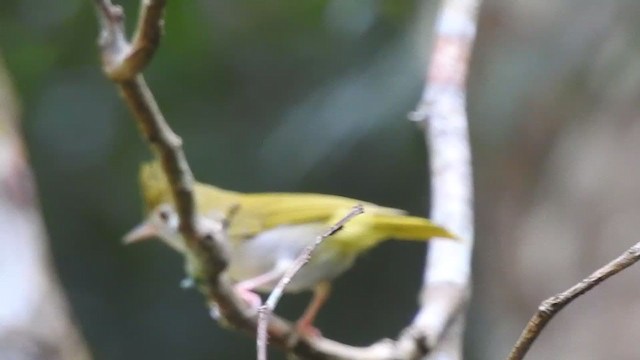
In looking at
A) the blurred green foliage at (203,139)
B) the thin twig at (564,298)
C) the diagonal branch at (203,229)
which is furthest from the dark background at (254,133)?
the thin twig at (564,298)

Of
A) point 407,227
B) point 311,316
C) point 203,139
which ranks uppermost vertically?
point 407,227

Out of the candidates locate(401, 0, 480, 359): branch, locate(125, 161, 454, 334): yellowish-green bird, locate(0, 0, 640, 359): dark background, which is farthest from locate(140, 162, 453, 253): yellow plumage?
locate(0, 0, 640, 359): dark background

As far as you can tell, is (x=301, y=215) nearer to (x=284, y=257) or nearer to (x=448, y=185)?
(x=284, y=257)

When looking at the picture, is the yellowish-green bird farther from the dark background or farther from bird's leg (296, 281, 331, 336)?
the dark background

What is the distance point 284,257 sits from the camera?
1.20 meters

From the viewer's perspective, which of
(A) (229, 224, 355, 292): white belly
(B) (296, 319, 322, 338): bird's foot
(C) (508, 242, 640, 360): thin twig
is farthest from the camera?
(A) (229, 224, 355, 292): white belly

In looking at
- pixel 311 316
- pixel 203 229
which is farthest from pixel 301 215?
pixel 203 229

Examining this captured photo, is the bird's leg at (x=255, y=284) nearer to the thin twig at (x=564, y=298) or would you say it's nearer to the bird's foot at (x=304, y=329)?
the bird's foot at (x=304, y=329)

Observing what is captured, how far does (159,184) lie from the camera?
1.11 meters

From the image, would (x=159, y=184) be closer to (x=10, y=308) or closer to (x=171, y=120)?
(x=10, y=308)

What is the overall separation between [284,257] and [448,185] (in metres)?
0.31

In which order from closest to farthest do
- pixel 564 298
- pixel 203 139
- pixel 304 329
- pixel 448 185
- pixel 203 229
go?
pixel 564 298 → pixel 203 229 → pixel 304 329 → pixel 448 185 → pixel 203 139

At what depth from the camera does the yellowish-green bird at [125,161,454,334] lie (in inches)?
45.4

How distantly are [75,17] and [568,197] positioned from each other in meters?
1.08
